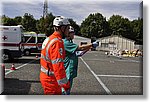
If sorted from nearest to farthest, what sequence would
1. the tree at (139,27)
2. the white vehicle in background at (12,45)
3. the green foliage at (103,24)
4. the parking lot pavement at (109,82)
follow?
the tree at (139,27), the green foliage at (103,24), the parking lot pavement at (109,82), the white vehicle in background at (12,45)

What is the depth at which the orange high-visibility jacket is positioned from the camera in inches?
79.1

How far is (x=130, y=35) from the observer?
181 inches

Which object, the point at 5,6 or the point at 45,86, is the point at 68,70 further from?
the point at 5,6

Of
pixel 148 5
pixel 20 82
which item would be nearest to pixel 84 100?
pixel 148 5

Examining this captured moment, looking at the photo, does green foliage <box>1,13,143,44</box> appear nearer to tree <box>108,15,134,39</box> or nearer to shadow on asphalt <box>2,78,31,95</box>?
tree <box>108,15,134,39</box>

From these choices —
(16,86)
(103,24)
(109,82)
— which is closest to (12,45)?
(16,86)

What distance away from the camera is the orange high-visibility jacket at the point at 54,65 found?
2010 mm

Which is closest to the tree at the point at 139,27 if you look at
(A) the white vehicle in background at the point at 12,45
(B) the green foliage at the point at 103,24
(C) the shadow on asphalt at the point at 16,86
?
(B) the green foliage at the point at 103,24

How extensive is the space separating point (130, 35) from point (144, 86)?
1.29 meters

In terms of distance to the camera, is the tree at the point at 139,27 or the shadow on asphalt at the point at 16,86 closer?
the tree at the point at 139,27

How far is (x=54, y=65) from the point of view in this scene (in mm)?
2025

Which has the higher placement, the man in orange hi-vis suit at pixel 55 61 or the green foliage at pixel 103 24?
the green foliage at pixel 103 24

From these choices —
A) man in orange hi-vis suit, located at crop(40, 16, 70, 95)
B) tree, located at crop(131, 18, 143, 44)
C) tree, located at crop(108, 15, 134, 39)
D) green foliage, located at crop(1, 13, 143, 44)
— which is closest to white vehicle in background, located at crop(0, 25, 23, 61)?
green foliage, located at crop(1, 13, 143, 44)

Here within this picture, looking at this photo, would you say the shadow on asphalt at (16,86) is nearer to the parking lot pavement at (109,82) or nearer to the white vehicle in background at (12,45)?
the parking lot pavement at (109,82)
